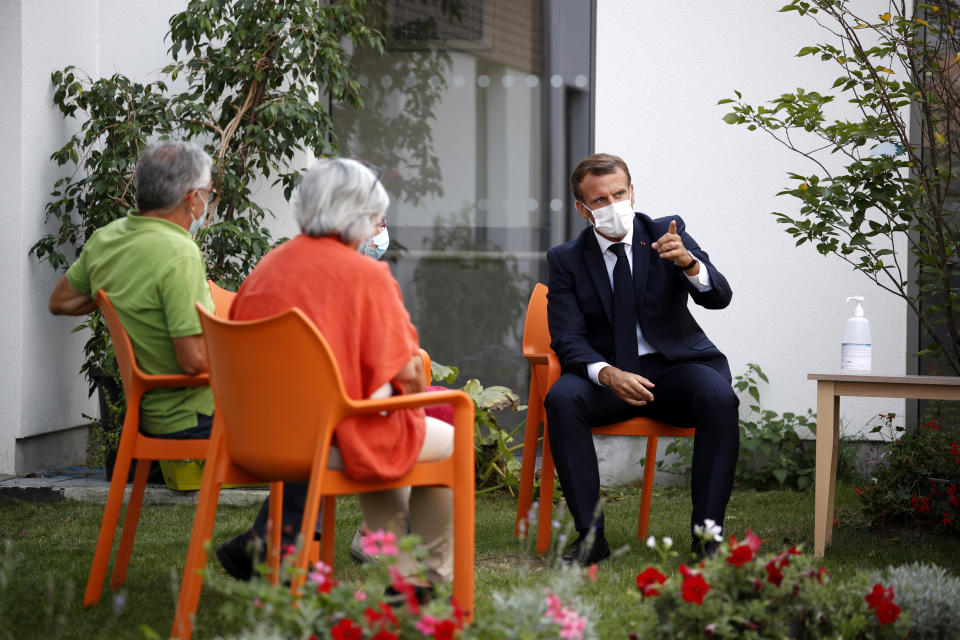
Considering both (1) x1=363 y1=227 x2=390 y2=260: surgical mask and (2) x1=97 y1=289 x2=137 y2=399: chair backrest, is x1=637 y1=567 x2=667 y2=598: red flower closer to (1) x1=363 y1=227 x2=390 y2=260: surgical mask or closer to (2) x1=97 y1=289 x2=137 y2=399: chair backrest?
(2) x1=97 y1=289 x2=137 y2=399: chair backrest

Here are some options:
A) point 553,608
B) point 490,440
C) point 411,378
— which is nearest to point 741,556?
point 553,608

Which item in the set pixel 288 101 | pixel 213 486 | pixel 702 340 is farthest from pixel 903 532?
pixel 288 101

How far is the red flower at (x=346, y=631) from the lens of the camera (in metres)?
1.70

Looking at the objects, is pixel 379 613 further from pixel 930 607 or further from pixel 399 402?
pixel 930 607

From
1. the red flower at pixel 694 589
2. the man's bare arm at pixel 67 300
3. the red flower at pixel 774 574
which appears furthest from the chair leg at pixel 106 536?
the red flower at pixel 774 574

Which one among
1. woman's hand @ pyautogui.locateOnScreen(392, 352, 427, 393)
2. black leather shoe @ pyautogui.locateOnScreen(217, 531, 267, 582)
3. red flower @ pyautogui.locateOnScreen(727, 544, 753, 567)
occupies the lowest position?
black leather shoe @ pyautogui.locateOnScreen(217, 531, 267, 582)

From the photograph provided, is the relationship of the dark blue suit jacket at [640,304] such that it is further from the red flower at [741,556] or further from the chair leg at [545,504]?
the red flower at [741,556]

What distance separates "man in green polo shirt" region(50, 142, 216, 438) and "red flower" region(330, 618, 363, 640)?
122cm

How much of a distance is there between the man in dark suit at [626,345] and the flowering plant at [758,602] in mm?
1109

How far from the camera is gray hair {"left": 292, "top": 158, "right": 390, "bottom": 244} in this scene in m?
2.36

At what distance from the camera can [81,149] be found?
5.24m

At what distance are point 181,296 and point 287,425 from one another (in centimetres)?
72

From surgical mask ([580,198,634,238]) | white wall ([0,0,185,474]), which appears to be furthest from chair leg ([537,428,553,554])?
white wall ([0,0,185,474])

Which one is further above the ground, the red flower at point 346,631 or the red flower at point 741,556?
the red flower at point 741,556
